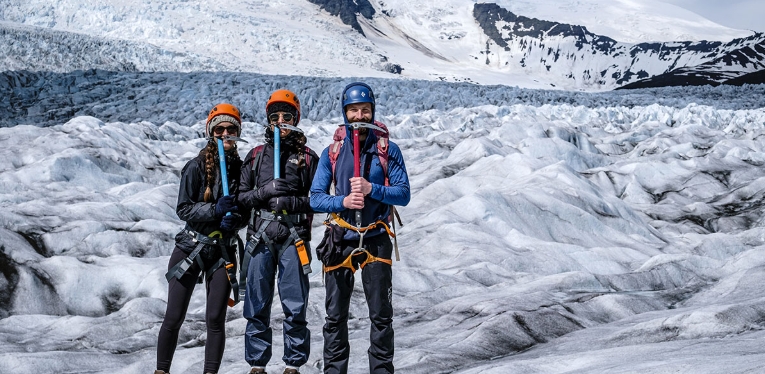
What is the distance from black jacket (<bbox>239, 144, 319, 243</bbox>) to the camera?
4.31m

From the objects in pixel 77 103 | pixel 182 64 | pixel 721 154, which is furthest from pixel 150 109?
pixel 721 154

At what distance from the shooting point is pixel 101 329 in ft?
24.2

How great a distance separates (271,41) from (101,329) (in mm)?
59677

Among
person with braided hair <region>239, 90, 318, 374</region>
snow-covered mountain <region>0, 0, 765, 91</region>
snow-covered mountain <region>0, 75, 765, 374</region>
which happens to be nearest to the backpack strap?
person with braided hair <region>239, 90, 318, 374</region>

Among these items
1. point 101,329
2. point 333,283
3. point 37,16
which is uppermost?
point 37,16

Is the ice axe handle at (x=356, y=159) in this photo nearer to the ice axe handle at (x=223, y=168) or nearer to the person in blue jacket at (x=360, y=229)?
the person in blue jacket at (x=360, y=229)

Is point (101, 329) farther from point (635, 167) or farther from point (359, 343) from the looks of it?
point (635, 167)

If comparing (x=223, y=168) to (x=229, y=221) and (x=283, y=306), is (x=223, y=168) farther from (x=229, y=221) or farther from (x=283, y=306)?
(x=283, y=306)

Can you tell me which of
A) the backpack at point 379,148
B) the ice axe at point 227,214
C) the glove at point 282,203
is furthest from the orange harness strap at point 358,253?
the ice axe at point 227,214

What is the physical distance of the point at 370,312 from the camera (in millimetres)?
3949

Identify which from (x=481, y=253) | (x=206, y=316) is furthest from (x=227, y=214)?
(x=481, y=253)

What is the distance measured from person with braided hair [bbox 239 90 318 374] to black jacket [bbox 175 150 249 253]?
13cm

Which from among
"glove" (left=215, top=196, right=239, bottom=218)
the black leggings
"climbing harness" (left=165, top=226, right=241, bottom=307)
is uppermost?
"glove" (left=215, top=196, right=239, bottom=218)

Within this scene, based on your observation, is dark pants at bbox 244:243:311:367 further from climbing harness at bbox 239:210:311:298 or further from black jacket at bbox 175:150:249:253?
black jacket at bbox 175:150:249:253
